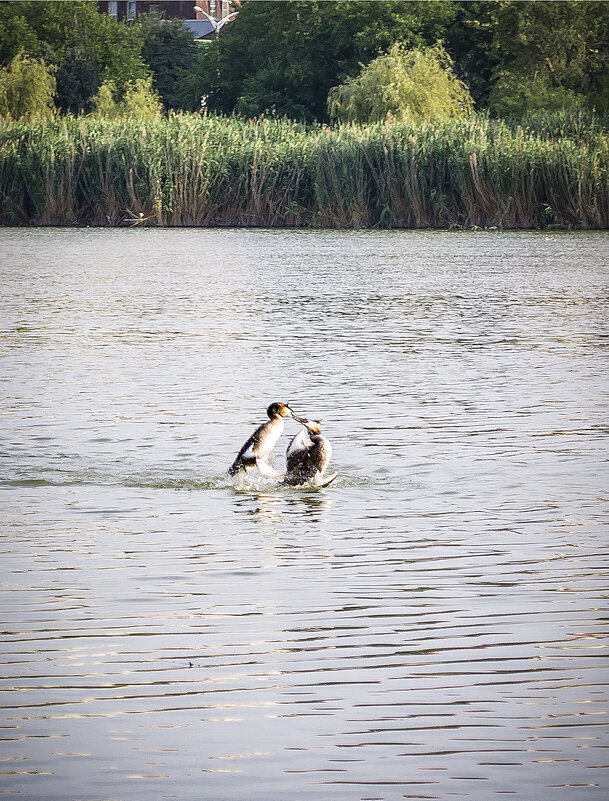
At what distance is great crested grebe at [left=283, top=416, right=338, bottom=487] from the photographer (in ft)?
30.7

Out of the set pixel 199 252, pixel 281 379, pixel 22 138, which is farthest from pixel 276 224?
pixel 281 379

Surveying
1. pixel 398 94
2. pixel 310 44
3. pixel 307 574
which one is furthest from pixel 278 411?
pixel 310 44

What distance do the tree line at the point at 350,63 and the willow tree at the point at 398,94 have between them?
1.9 inches

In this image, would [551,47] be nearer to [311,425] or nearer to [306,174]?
[306,174]

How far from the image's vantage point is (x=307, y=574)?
695cm

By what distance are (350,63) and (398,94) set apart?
20512 millimetres

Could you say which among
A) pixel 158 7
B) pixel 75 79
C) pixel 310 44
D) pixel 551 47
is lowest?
pixel 75 79

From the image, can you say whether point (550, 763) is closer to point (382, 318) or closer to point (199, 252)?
point (382, 318)

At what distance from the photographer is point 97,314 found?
2089 centimetres

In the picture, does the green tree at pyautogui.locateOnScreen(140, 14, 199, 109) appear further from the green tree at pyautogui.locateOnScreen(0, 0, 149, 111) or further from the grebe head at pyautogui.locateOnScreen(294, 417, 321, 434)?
the grebe head at pyautogui.locateOnScreen(294, 417, 321, 434)

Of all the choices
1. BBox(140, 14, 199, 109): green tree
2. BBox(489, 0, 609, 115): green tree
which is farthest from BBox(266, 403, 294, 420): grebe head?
BBox(140, 14, 199, 109): green tree

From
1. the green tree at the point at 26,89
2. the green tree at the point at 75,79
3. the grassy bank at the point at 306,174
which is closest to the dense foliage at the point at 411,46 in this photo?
the green tree at the point at 75,79

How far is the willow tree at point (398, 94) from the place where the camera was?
51781mm

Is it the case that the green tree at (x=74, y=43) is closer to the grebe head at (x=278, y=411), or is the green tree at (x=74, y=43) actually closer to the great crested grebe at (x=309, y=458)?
the grebe head at (x=278, y=411)
